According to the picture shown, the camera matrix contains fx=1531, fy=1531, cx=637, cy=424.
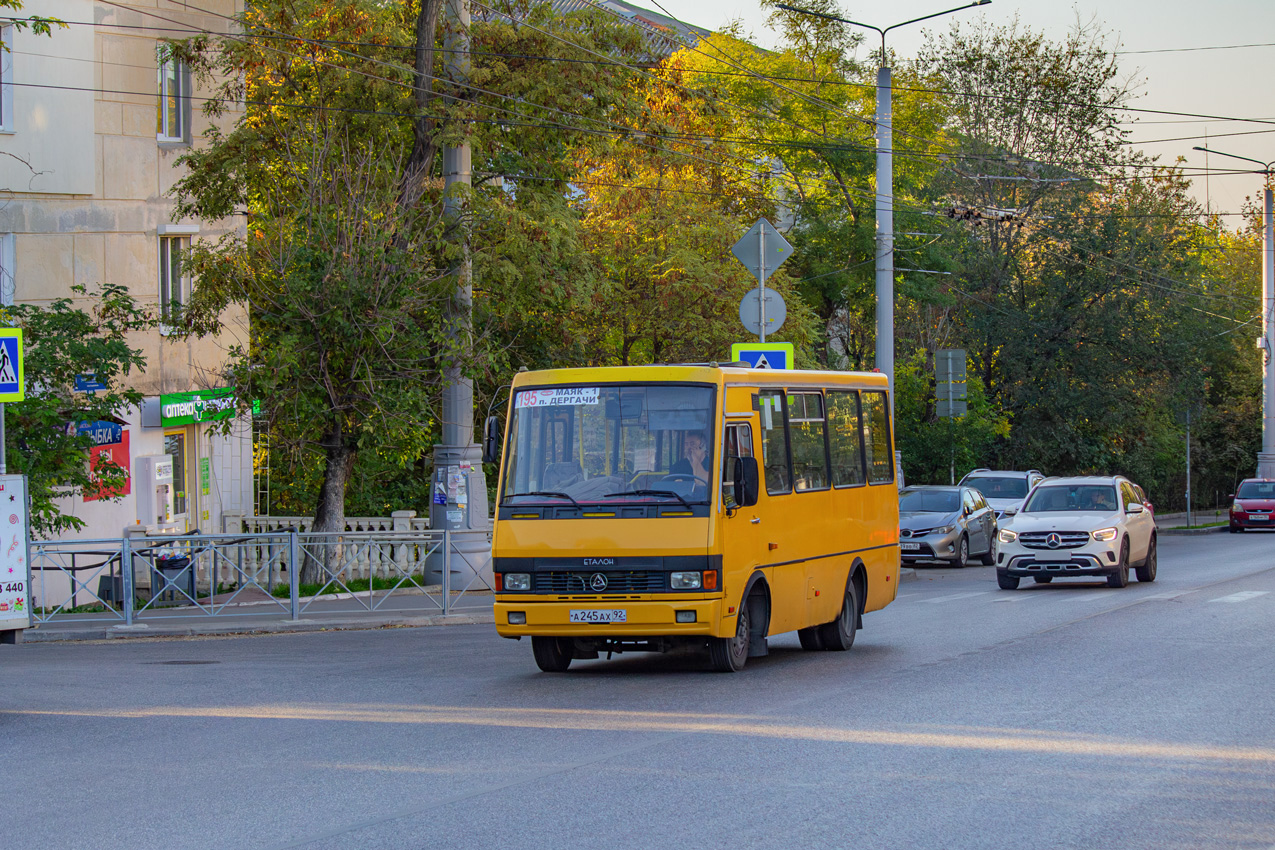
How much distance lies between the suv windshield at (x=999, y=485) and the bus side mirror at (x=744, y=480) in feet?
80.3

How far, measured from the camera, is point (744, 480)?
12734 millimetres

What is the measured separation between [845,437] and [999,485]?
22.1 m

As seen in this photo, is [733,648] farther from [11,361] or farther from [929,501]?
Answer: [929,501]

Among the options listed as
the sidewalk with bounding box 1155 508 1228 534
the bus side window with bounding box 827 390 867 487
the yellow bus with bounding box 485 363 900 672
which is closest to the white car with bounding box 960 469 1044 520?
the sidewalk with bounding box 1155 508 1228 534

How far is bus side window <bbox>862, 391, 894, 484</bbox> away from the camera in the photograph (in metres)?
16.2

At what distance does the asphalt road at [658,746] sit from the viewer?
7266 mm

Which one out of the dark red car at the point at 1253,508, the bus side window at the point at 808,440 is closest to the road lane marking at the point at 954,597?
the bus side window at the point at 808,440

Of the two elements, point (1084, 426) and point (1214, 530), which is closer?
point (1084, 426)

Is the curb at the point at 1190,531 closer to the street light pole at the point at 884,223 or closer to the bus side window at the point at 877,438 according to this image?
the street light pole at the point at 884,223

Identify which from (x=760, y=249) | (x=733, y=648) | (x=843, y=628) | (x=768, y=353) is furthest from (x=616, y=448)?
(x=760, y=249)

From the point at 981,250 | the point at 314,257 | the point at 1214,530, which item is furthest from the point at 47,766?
the point at 1214,530

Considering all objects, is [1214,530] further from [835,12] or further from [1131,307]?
[835,12]

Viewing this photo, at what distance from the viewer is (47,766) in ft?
30.6

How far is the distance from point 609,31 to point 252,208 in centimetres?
682
